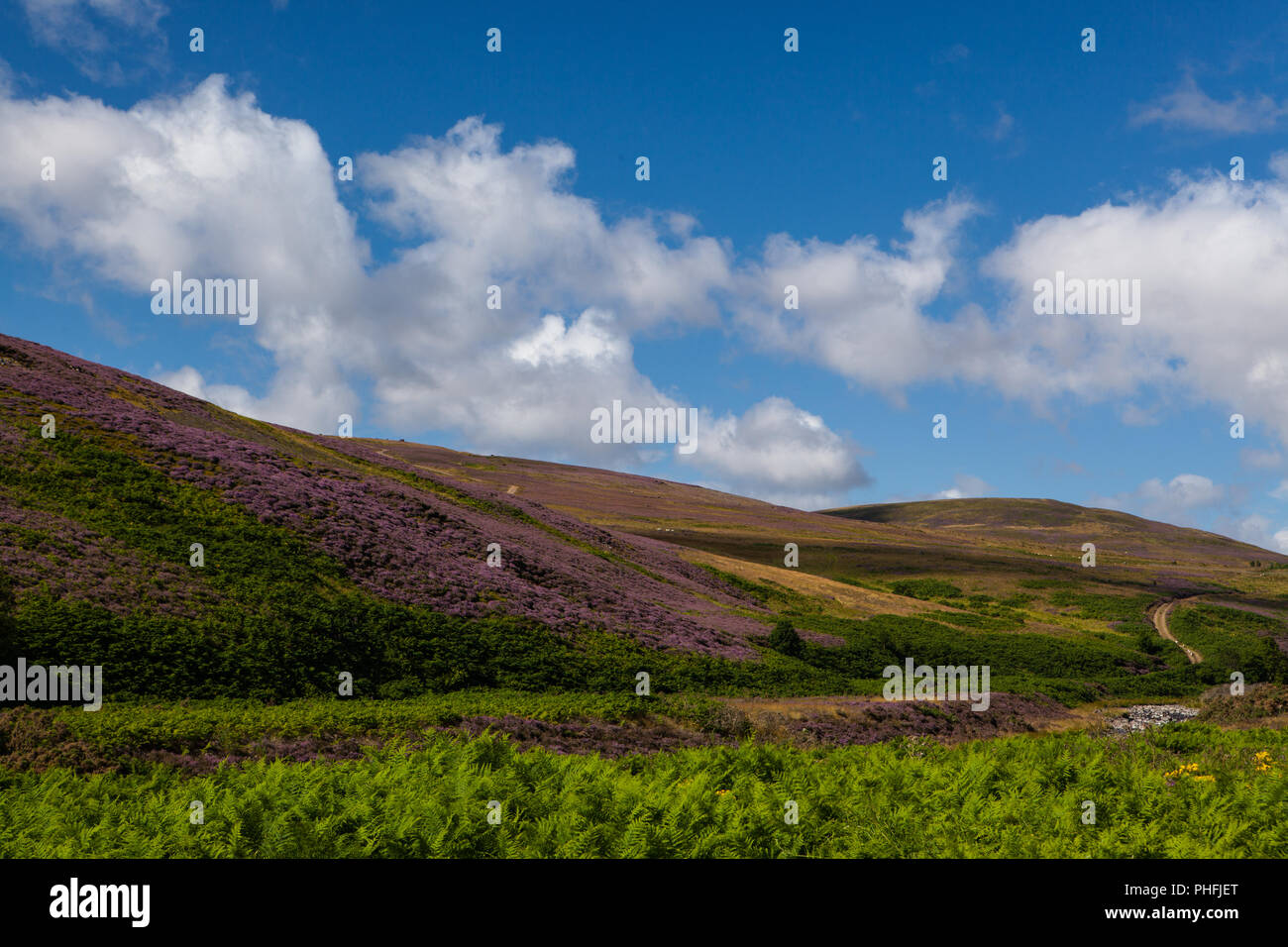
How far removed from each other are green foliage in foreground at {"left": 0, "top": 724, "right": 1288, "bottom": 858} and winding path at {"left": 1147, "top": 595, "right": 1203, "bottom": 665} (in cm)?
5388

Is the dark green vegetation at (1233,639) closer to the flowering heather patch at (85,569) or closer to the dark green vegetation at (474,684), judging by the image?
the dark green vegetation at (474,684)

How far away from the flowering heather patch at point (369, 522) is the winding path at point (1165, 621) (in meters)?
34.4

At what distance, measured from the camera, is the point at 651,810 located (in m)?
10.0

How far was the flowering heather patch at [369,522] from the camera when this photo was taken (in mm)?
33844

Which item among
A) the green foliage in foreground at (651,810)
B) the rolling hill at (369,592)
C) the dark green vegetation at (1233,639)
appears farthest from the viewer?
the dark green vegetation at (1233,639)

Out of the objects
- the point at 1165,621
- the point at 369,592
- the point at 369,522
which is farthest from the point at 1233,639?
the point at 369,592

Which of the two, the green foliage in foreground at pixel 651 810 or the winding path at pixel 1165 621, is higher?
the green foliage in foreground at pixel 651 810

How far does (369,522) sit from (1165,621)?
71.8 meters

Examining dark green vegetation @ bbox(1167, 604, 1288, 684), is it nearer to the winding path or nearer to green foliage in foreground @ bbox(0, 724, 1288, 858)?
the winding path

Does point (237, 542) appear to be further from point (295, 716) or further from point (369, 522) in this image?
point (295, 716)

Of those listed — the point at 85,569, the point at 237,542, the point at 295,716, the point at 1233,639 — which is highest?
Answer: the point at 237,542

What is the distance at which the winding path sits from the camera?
58688 millimetres

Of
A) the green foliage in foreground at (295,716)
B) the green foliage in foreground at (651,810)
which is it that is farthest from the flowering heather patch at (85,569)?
the green foliage in foreground at (651,810)
